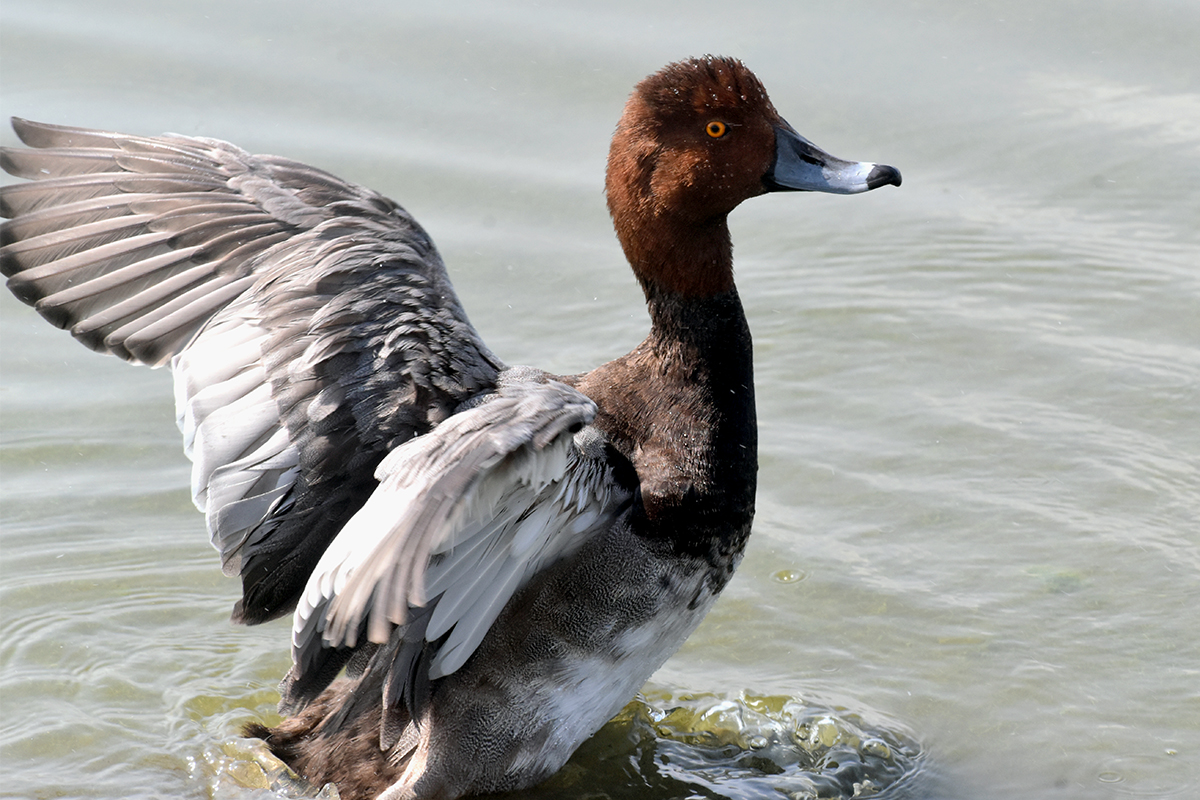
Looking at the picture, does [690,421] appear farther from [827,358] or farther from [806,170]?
[827,358]

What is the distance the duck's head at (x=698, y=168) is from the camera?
4.80m

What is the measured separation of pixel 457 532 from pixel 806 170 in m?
1.83

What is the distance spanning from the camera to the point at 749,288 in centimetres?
742

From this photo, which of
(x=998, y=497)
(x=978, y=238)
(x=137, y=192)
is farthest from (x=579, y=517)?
(x=978, y=238)

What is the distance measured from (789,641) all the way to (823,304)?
2.13m

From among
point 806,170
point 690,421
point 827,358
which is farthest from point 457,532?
point 827,358

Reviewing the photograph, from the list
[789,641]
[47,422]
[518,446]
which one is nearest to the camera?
[518,446]

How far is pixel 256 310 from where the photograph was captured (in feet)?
15.4

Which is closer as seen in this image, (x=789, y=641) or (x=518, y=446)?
(x=518, y=446)

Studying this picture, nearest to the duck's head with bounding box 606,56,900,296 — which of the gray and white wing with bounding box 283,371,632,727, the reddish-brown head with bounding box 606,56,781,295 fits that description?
the reddish-brown head with bounding box 606,56,781,295

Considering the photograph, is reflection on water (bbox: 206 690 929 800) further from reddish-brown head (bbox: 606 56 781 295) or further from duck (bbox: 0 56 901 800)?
reddish-brown head (bbox: 606 56 781 295)

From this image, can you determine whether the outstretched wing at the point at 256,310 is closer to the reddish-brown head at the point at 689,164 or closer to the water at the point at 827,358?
the reddish-brown head at the point at 689,164

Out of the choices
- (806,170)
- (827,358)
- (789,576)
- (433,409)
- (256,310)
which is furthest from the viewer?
(827,358)

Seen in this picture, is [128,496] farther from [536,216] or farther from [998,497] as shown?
[998,497]
